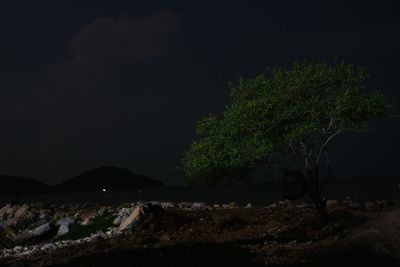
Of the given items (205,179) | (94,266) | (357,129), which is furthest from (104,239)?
(357,129)

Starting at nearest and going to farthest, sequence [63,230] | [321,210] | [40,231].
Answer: [321,210] < [63,230] < [40,231]

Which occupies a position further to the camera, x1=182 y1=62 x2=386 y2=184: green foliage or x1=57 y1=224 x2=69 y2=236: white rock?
x1=57 y1=224 x2=69 y2=236: white rock

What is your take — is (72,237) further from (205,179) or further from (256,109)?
(256,109)

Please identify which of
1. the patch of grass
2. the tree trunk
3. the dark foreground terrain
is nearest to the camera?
the dark foreground terrain

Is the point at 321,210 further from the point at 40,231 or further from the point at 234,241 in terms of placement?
the point at 40,231

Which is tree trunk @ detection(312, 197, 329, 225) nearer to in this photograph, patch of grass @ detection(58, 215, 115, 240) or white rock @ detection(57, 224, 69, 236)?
patch of grass @ detection(58, 215, 115, 240)

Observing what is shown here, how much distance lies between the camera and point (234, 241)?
90.2 ft

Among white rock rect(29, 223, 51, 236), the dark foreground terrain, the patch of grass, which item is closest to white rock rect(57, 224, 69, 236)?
the patch of grass

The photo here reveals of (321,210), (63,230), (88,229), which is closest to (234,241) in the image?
(321,210)

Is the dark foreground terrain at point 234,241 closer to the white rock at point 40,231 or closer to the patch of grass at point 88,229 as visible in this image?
the patch of grass at point 88,229

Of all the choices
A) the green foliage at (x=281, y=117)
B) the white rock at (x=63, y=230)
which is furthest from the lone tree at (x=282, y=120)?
the white rock at (x=63, y=230)

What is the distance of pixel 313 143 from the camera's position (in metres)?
29.5

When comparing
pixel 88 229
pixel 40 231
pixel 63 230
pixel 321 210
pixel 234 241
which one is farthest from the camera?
pixel 40 231

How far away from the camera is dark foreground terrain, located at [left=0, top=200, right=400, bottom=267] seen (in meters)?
22.6
